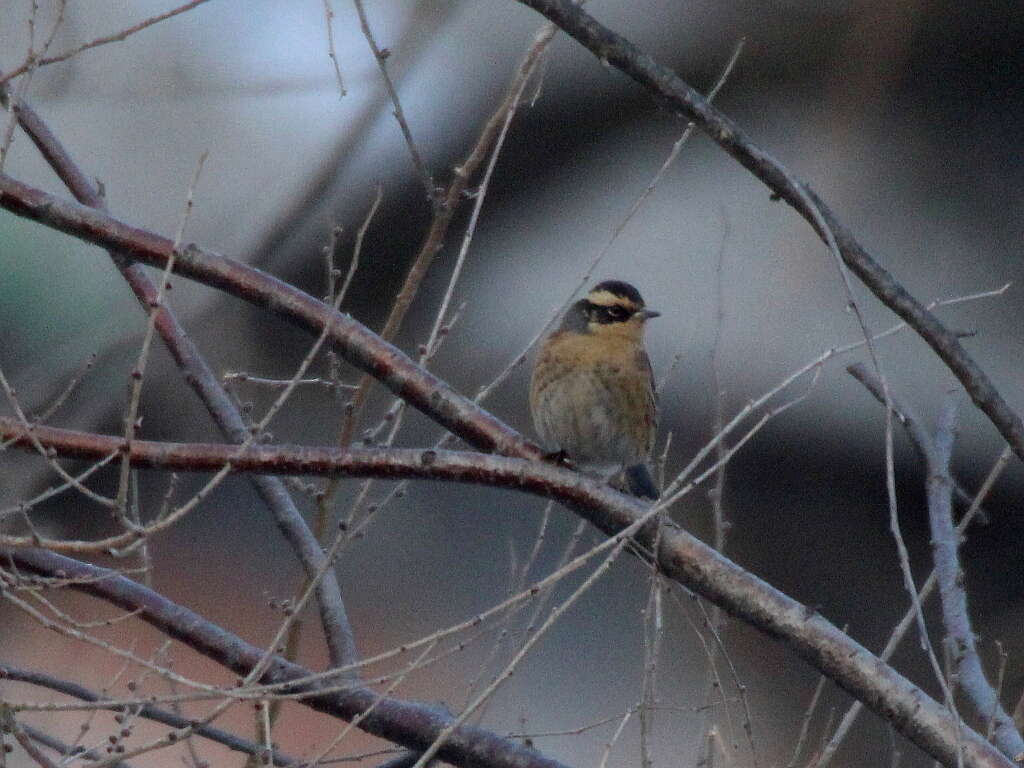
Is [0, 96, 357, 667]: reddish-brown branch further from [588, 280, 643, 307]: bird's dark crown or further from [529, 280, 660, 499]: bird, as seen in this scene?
[588, 280, 643, 307]: bird's dark crown

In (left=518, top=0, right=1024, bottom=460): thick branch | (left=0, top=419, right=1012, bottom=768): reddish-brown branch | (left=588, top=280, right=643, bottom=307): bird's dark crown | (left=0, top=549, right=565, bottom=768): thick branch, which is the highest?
(left=588, top=280, right=643, bottom=307): bird's dark crown

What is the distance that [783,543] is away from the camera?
25.3 ft

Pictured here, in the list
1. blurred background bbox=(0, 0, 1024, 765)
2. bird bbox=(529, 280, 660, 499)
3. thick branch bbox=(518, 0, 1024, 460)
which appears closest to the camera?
thick branch bbox=(518, 0, 1024, 460)

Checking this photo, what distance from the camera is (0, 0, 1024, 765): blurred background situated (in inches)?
294

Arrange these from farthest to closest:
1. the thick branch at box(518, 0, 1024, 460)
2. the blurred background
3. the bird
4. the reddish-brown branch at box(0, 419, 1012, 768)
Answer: the blurred background, the bird, the thick branch at box(518, 0, 1024, 460), the reddish-brown branch at box(0, 419, 1012, 768)

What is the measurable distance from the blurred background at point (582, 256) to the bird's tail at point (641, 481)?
1820mm

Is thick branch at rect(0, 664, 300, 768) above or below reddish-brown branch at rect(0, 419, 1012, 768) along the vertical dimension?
below

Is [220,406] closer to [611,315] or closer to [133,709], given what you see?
[133,709]

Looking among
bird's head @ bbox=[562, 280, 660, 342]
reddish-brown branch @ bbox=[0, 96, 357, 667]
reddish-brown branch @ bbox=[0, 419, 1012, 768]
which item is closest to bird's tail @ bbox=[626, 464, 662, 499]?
bird's head @ bbox=[562, 280, 660, 342]

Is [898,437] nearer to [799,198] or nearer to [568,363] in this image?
[568,363]

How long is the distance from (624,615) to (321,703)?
4.33 m

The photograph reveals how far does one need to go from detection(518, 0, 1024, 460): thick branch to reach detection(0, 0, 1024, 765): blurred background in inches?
143

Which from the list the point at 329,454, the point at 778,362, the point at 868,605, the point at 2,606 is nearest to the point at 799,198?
the point at 329,454

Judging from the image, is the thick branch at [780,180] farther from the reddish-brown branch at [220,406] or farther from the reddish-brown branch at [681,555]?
the reddish-brown branch at [220,406]
